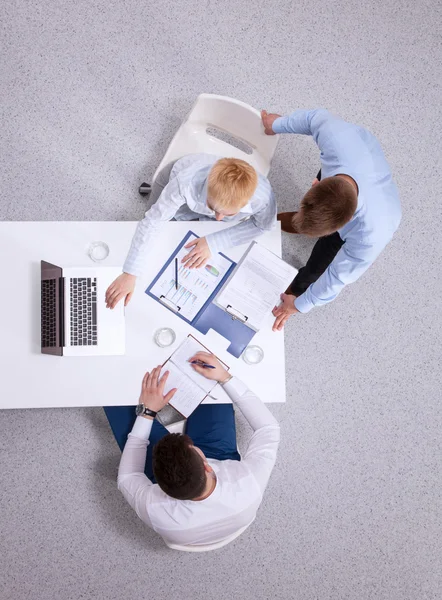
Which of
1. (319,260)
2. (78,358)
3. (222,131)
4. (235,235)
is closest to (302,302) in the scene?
(319,260)

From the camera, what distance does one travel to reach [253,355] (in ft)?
5.42

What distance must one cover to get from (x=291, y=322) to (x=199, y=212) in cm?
82

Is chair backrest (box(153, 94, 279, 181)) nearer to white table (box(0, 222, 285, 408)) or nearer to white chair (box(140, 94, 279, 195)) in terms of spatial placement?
white chair (box(140, 94, 279, 195))

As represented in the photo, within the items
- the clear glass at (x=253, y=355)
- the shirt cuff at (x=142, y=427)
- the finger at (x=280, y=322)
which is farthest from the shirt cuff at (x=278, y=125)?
the shirt cuff at (x=142, y=427)

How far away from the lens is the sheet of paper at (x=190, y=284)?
1.64 meters

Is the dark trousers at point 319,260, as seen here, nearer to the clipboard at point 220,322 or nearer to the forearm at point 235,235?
the forearm at point 235,235

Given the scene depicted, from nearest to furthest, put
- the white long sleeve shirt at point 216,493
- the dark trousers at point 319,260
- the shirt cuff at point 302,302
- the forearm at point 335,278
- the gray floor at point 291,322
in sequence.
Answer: the white long sleeve shirt at point 216,493 → the forearm at point 335,278 → the shirt cuff at point 302,302 → the dark trousers at point 319,260 → the gray floor at point 291,322

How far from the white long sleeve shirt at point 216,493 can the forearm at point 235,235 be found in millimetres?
462

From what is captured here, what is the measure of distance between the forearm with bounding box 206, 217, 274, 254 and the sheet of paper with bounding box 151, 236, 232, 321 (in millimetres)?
42

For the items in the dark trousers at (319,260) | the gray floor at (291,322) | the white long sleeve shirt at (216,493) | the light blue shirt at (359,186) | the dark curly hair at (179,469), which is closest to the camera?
the dark curly hair at (179,469)

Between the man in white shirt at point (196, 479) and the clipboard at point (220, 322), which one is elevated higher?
the clipboard at point (220, 322)

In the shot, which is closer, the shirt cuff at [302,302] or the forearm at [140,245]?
the forearm at [140,245]

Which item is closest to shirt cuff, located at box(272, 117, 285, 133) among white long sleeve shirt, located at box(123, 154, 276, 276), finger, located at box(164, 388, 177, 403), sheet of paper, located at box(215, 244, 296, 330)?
white long sleeve shirt, located at box(123, 154, 276, 276)

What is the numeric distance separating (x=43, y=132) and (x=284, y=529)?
216 centimetres
